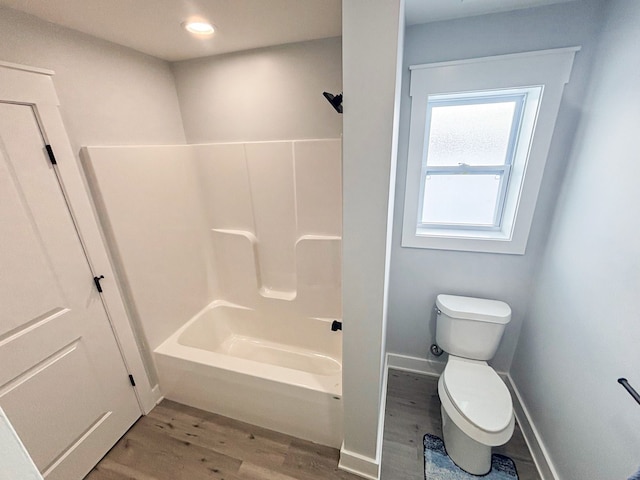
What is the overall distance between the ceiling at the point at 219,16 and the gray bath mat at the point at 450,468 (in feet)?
7.88

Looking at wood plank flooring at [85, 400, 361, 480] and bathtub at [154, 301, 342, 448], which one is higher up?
bathtub at [154, 301, 342, 448]

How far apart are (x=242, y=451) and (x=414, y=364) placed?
1.36 metres

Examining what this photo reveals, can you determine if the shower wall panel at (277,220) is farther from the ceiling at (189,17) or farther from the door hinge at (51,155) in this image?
the door hinge at (51,155)

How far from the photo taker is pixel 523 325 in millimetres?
1746

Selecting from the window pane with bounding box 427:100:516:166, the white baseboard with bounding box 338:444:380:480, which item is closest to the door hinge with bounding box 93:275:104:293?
the white baseboard with bounding box 338:444:380:480

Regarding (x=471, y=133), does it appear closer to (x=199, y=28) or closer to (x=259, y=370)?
(x=199, y=28)

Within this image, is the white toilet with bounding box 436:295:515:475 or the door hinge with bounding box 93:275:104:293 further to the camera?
the door hinge with bounding box 93:275:104:293

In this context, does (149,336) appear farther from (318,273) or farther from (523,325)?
(523,325)

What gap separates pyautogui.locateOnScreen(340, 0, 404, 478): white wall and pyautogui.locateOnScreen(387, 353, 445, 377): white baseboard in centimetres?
82

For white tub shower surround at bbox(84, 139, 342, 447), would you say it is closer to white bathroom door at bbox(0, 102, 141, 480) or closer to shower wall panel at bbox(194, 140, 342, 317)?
shower wall panel at bbox(194, 140, 342, 317)

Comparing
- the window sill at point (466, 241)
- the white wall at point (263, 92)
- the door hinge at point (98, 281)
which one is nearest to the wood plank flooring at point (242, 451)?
the door hinge at point (98, 281)

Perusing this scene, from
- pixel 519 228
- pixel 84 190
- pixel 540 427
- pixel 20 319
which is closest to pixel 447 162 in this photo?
pixel 519 228

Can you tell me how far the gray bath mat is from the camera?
4.60ft

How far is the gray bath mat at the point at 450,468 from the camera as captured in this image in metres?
1.40
